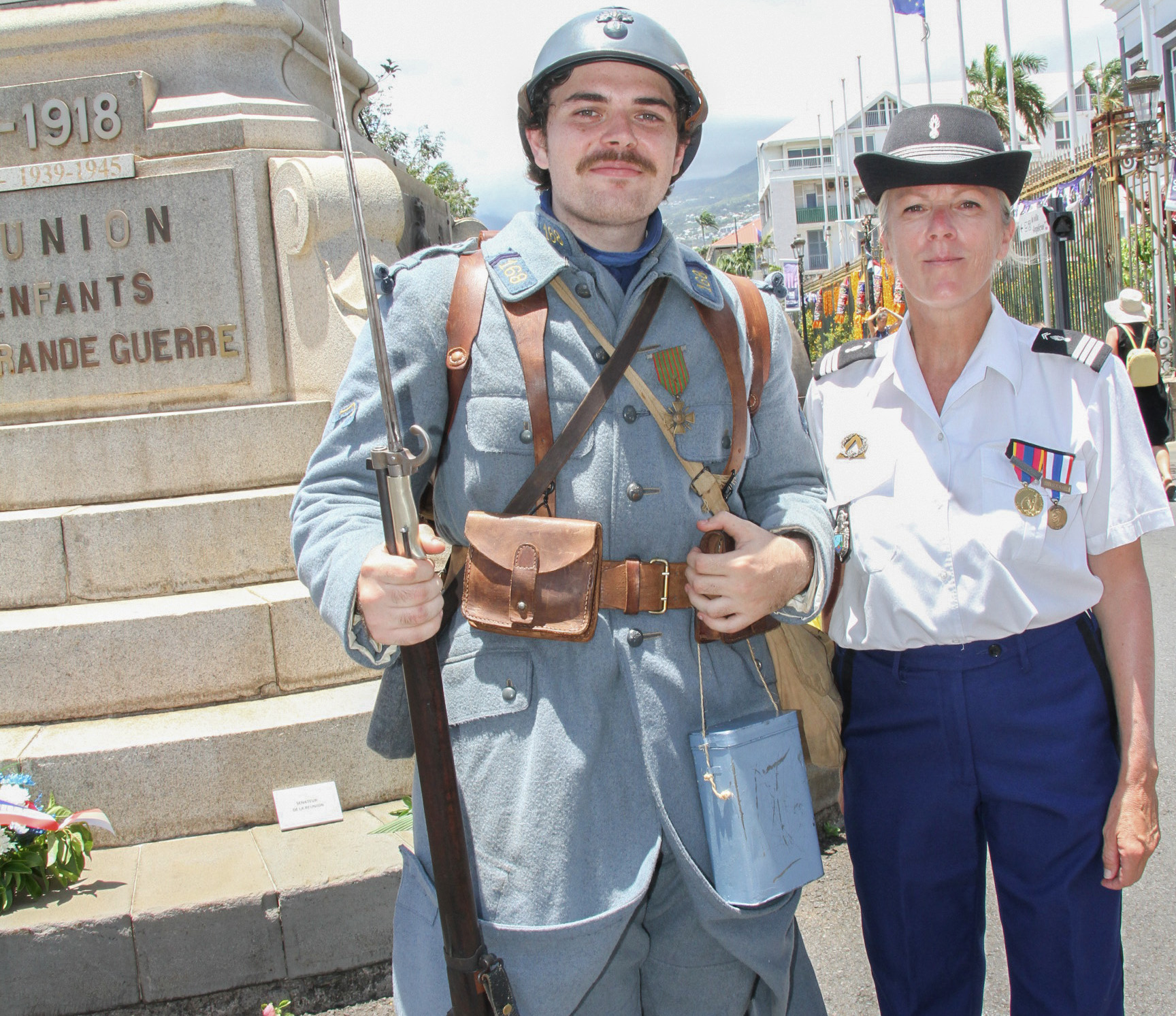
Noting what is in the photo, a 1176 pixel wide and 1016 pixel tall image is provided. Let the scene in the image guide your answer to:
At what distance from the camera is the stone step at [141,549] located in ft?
11.7

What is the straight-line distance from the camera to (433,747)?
1671mm

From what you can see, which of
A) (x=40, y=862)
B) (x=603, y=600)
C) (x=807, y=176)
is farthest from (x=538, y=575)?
(x=807, y=176)

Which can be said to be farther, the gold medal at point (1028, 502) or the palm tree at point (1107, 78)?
the palm tree at point (1107, 78)

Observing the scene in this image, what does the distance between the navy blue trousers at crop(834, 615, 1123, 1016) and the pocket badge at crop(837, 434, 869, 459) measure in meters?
0.43

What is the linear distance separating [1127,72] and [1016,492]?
35614 millimetres

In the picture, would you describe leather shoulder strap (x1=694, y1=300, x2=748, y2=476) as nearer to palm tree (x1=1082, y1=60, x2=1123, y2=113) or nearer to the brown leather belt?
the brown leather belt

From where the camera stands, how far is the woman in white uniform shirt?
6.64 ft

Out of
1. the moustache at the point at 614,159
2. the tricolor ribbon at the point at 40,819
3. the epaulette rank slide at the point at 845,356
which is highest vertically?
the moustache at the point at 614,159

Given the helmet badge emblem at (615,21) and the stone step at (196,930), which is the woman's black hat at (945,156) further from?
the stone step at (196,930)

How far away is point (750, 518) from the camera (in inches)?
80.7

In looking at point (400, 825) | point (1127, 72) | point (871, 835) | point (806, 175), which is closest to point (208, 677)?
point (400, 825)

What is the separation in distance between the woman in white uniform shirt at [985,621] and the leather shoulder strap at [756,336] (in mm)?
335

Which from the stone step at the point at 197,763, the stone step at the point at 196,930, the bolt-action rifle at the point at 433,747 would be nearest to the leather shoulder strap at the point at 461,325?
the bolt-action rifle at the point at 433,747

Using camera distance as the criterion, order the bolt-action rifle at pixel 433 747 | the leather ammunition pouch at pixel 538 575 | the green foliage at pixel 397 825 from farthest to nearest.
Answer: the green foliage at pixel 397 825
the leather ammunition pouch at pixel 538 575
the bolt-action rifle at pixel 433 747
